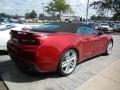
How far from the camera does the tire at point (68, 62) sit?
5.64m

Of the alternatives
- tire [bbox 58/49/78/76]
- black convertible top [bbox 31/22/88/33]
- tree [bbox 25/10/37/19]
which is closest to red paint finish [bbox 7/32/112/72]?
tire [bbox 58/49/78/76]

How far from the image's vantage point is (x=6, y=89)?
4938 millimetres

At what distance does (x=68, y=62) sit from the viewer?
5875 millimetres

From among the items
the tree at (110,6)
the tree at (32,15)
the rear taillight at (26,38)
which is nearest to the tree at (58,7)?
the tree at (110,6)

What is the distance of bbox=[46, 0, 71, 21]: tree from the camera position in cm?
5869

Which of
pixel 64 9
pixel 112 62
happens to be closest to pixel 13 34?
pixel 112 62

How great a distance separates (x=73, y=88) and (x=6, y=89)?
4.85 feet

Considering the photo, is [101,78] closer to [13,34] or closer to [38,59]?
[38,59]

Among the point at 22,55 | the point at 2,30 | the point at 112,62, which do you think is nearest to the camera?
the point at 22,55

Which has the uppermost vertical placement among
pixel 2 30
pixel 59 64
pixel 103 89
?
pixel 2 30

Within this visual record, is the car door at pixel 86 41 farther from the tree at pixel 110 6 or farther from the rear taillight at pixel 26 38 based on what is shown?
the tree at pixel 110 6

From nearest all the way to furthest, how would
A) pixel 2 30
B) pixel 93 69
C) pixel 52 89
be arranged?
1. pixel 52 89
2. pixel 93 69
3. pixel 2 30

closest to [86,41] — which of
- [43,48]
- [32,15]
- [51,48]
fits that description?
[51,48]

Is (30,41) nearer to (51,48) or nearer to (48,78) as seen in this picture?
(51,48)
